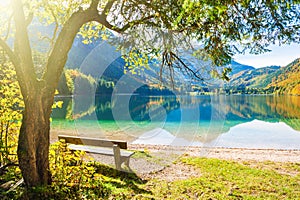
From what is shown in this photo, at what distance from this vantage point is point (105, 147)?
26.0ft

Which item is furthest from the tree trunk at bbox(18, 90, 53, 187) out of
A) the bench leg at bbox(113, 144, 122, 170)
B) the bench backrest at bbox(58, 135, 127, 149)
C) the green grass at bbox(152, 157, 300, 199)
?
the bench backrest at bbox(58, 135, 127, 149)

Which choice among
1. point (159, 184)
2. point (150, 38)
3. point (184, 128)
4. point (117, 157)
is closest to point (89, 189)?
point (159, 184)

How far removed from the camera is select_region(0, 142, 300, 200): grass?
454cm

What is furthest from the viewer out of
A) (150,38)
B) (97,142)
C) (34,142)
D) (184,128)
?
(184,128)

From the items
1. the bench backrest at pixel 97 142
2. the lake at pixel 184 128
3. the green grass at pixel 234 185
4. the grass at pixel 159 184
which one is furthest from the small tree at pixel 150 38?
the lake at pixel 184 128

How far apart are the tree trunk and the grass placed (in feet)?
0.88

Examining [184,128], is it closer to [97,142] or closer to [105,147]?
[105,147]

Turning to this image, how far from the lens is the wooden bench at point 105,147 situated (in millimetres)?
7129

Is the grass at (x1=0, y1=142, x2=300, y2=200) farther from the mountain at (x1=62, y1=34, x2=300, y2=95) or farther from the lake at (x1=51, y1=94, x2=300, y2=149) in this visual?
the lake at (x1=51, y1=94, x2=300, y2=149)

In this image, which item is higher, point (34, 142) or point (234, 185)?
point (34, 142)

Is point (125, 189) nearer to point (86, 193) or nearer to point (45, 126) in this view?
point (86, 193)

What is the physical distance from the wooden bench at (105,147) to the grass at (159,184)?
462 mm

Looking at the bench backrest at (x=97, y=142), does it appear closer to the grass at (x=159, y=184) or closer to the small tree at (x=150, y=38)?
the grass at (x=159, y=184)

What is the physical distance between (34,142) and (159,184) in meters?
3.21
